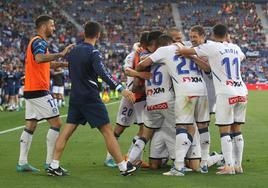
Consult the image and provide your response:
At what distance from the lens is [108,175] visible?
34.7ft

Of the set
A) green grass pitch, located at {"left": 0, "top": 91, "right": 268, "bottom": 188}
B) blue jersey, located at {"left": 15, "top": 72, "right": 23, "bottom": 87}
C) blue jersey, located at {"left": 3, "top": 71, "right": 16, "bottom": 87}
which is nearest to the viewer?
green grass pitch, located at {"left": 0, "top": 91, "right": 268, "bottom": 188}

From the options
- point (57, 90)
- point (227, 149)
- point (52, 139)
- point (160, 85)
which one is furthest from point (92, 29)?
point (57, 90)

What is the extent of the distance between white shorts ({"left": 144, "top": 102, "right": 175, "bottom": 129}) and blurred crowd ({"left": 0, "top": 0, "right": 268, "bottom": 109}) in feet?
134

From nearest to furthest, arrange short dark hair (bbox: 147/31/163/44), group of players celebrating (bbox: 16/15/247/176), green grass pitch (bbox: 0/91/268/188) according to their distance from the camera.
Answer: green grass pitch (bbox: 0/91/268/188), group of players celebrating (bbox: 16/15/247/176), short dark hair (bbox: 147/31/163/44)

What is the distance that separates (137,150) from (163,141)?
0.53 meters

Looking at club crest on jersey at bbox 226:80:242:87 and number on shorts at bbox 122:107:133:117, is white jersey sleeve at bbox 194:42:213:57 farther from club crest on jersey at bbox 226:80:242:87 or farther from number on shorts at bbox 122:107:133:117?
number on shorts at bbox 122:107:133:117

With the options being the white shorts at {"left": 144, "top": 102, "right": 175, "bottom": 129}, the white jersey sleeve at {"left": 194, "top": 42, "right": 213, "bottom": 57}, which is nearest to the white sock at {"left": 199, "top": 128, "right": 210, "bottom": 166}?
the white shorts at {"left": 144, "top": 102, "right": 175, "bottom": 129}

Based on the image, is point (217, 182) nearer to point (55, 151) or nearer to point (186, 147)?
point (186, 147)

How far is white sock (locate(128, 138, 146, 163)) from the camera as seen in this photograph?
11.2m

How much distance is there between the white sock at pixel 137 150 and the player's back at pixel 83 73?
50.7 inches

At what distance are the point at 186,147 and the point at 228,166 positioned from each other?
2.47ft

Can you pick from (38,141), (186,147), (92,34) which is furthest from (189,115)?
(38,141)

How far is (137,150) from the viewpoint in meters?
11.2

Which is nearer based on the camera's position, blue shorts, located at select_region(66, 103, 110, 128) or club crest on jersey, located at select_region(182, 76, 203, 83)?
blue shorts, located at select_region(66, 103, 110, 128)
